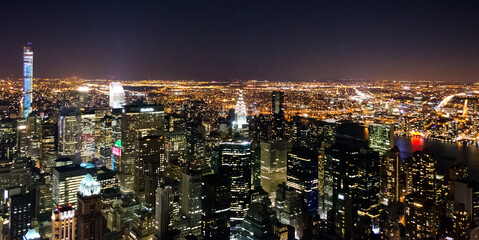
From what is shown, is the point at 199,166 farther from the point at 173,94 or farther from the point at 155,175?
the point at 173,94

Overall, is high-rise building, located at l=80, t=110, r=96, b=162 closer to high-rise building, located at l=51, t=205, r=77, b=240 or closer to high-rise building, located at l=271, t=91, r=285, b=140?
high-rise building, located at l=271, t=91, r=285, b=140

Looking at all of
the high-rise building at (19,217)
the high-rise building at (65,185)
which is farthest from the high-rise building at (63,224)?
the high-rise building at (65,185)

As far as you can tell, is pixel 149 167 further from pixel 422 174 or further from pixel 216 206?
pixel 422 174

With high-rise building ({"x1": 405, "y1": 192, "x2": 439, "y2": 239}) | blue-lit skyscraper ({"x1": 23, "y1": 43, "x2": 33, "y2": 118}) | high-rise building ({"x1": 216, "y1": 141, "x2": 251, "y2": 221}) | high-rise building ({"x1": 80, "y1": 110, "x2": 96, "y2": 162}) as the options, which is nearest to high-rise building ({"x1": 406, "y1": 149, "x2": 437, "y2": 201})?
high-rise building ({"x1": 405, "y1": 192, "x2": 439, "y2": 239})

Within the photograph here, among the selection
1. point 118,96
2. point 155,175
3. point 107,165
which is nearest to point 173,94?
point 118,96

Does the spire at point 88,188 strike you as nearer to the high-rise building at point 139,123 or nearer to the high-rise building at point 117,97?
the high-rise building at point 139,123

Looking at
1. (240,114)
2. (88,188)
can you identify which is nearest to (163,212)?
(88,188)
